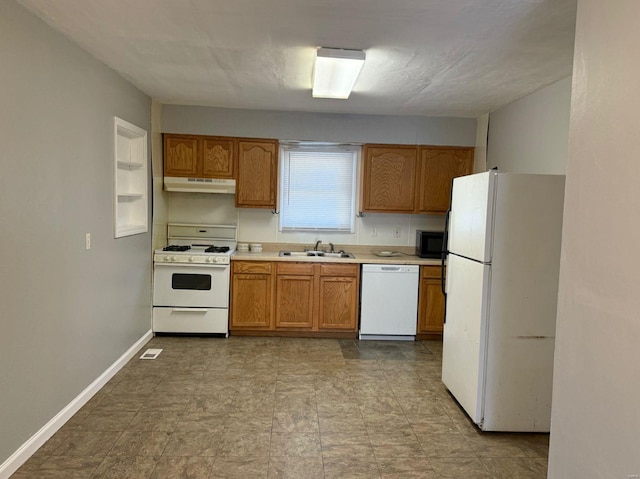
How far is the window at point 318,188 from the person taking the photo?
16.8ft

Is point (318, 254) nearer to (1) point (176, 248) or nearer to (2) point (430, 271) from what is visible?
(2) point (430, 271)

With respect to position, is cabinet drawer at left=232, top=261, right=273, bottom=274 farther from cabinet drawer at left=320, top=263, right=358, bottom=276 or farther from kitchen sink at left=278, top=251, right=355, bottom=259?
cabinet drawer at left=320, top=263, right=358, bottom=276

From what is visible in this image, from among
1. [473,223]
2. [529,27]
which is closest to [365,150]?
[473,223]

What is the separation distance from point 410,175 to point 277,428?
10.4ft

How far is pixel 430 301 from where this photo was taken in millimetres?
4684

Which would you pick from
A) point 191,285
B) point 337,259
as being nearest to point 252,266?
point 191,285

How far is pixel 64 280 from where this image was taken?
2.71 m

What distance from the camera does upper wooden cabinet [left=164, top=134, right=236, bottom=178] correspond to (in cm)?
470

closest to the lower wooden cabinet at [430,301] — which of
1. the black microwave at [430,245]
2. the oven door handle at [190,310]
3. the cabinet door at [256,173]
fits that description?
the black microwave at [430,245]

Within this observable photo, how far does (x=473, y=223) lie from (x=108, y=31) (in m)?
2.61

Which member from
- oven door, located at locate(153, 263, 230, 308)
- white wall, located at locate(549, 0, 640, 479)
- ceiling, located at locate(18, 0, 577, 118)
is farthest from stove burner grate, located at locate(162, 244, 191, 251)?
white wall, located at locate(549, 0, 640, 479)

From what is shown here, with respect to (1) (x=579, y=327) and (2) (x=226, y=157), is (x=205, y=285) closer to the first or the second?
(2) (x=226, y=157)

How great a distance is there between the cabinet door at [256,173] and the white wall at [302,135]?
0.12 meters

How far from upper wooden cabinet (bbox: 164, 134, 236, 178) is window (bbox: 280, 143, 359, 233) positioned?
67 centimetres
